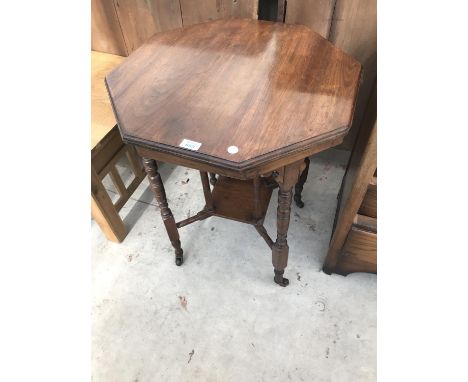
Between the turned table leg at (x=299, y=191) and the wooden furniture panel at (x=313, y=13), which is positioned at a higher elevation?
the wooden furniture panel at (x=313, y=13)

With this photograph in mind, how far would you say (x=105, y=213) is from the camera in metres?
1.31

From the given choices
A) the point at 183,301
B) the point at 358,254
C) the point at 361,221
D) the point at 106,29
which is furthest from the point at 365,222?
the point at 106,29

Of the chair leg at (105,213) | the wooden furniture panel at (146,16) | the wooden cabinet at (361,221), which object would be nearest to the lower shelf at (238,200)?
the wooden cabinet at (361,221)

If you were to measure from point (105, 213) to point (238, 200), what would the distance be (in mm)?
553

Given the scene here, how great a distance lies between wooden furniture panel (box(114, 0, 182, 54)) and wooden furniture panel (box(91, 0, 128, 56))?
0.04m

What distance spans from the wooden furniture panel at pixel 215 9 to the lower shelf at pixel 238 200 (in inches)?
26.5

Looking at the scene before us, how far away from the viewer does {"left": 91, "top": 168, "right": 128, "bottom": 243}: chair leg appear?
122 cm

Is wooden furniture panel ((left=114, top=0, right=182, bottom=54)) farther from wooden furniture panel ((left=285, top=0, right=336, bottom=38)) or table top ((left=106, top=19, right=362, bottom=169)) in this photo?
wooden furniture panel ((left=285, top=0, right=336, bottom=38))

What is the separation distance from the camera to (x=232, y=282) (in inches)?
51.9

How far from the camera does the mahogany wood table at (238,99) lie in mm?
715

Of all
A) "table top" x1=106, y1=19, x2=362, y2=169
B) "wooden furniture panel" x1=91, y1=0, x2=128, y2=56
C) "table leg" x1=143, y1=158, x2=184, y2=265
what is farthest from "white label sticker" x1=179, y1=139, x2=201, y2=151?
"wooden furniture panel" x1=91, y1=0, x2=128, y2=56

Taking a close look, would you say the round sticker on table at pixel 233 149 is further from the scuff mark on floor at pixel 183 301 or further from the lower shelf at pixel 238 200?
the scuff mark on floor at pixel 183 301
